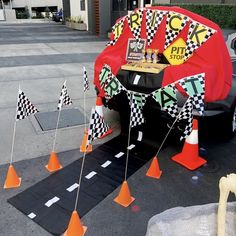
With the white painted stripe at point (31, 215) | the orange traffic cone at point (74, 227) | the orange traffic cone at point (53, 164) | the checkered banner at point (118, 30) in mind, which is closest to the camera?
the orange traffic cone at point (74, 227)

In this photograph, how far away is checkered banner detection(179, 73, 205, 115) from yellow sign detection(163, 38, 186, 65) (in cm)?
58

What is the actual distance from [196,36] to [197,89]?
30.7 inches

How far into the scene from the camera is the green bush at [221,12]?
37.3 ft

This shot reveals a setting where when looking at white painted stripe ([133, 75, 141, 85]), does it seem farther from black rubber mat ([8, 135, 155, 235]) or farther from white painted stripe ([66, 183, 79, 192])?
white painted stripe ([66, 183, 79, 192])

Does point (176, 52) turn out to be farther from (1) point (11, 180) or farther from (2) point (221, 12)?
(2) point (221, 12)

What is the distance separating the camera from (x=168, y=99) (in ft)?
12.2

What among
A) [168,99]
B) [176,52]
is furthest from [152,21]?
[168,99]

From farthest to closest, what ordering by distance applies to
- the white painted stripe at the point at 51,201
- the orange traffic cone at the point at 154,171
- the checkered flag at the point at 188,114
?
the orange traffic cone at the point at 154,171
the checkered flag at the point at 188,114
the white painted stripe at the point at 51,201

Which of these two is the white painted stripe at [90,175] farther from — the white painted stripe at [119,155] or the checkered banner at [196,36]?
the checkered banner at [196,36]

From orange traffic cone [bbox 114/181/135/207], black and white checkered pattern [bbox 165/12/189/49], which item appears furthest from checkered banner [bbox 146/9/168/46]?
orange traffic cone [bbox 114/181/135/207]

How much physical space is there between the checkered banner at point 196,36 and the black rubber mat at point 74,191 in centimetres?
155

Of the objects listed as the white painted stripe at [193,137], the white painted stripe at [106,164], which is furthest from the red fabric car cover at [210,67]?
the white painted stripe at [106,164]

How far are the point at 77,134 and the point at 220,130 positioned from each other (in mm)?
2266

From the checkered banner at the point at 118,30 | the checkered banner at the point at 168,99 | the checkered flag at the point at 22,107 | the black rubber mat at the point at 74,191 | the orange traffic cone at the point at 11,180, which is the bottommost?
the black rubber mat at the point at 74,191
